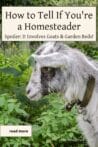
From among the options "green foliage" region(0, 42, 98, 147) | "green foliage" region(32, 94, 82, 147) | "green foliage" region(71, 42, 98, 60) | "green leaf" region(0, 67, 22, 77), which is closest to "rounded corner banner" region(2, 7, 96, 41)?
"green foliage" region(71, 42, 98, 60)

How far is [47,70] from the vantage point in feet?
15.2

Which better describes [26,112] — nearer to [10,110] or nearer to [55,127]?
[10,110]

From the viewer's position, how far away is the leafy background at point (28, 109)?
15.8 feet

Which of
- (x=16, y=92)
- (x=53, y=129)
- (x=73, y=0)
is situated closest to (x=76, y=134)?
(x=53, y=129)

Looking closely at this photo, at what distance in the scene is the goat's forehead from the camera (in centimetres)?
462

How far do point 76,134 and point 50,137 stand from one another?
168mm

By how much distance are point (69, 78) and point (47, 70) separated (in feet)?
0.49

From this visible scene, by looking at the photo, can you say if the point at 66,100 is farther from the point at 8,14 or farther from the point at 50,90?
the point at 8,14

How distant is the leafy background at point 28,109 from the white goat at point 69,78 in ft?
0.36

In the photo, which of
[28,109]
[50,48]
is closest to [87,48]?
[50,48]

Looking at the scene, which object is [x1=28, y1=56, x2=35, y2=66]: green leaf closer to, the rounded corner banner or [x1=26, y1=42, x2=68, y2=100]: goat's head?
[x1=26, y1=42, x2=68, y2=100]: goat's head

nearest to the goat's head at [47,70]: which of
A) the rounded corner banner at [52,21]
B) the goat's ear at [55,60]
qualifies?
the goat's ear at [55,60]

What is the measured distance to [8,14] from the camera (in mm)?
4773

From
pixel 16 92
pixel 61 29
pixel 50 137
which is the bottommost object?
pixel 50 137
